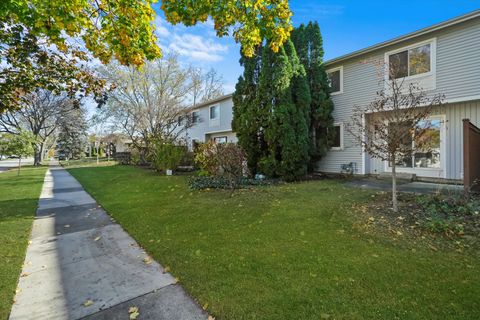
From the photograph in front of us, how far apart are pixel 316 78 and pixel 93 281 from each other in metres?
11.1

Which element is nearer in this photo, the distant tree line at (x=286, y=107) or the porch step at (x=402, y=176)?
the porch step at (x=402, y=176)

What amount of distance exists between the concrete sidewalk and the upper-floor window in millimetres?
10708

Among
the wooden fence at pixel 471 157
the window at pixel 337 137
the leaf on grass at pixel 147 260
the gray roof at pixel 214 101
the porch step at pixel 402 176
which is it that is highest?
the gray roof at pixel 214 101

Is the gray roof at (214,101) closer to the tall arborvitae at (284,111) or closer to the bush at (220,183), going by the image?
the tall arborvitae at (284,111)

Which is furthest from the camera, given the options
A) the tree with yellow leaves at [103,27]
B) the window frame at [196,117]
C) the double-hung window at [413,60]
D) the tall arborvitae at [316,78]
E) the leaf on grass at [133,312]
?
the window frame at [196,117]

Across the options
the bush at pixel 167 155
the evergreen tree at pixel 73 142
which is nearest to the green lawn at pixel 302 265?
the bush at pixel 167 155

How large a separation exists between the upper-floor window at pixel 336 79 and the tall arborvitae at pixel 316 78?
0.48 m

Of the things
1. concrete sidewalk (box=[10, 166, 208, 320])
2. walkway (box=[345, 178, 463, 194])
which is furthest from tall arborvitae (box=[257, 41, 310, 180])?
concrete sidewalk (box=[10, 166, 208, 320])

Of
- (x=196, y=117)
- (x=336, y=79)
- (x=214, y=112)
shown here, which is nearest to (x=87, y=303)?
(x=336, y=79)

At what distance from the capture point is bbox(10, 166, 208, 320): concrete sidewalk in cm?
251

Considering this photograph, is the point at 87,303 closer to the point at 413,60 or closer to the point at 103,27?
the point at 103,27

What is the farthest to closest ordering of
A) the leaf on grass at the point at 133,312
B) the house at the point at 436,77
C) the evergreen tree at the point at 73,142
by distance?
1. the evergreen tree at the point at 73,142
2. the house at the point at 436,77
3. the leaf on grass at the point at 133,312

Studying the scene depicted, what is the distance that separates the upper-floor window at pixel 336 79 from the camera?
37.7ft

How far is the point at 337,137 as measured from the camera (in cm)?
1172
